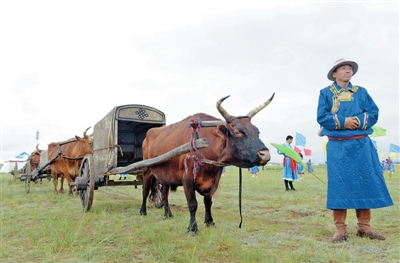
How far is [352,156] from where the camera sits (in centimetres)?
398

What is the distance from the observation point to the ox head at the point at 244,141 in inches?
145

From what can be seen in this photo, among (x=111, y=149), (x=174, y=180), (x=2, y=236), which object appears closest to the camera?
(x=2, y=236)

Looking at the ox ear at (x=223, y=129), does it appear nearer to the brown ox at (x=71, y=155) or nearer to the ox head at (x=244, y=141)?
the ox head at (x=244, y=141)

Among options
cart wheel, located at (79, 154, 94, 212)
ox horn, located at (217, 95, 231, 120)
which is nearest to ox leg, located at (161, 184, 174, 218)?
cart wheel, located at (79, 154, 94, 212)

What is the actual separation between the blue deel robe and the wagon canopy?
12.6 ft

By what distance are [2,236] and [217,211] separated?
4.02 meters

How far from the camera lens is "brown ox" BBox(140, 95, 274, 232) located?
150 inches

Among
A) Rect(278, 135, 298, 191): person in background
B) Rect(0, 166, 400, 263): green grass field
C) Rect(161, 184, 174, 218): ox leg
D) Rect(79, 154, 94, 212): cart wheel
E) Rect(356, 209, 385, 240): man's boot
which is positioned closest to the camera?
Rect(0, 166, 400, 263): green grass field

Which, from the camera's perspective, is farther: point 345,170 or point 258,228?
point 258,228

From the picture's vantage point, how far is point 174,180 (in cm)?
518

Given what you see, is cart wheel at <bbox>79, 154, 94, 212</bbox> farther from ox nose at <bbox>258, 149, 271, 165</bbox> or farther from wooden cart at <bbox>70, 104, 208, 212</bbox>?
ox nose at <bbox>258, 149, 271, 165</bbox>

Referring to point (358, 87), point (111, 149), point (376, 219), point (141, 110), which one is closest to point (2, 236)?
point (111, 149)

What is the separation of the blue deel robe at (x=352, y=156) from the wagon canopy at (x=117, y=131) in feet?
12.6

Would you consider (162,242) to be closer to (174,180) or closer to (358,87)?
(174,180)
